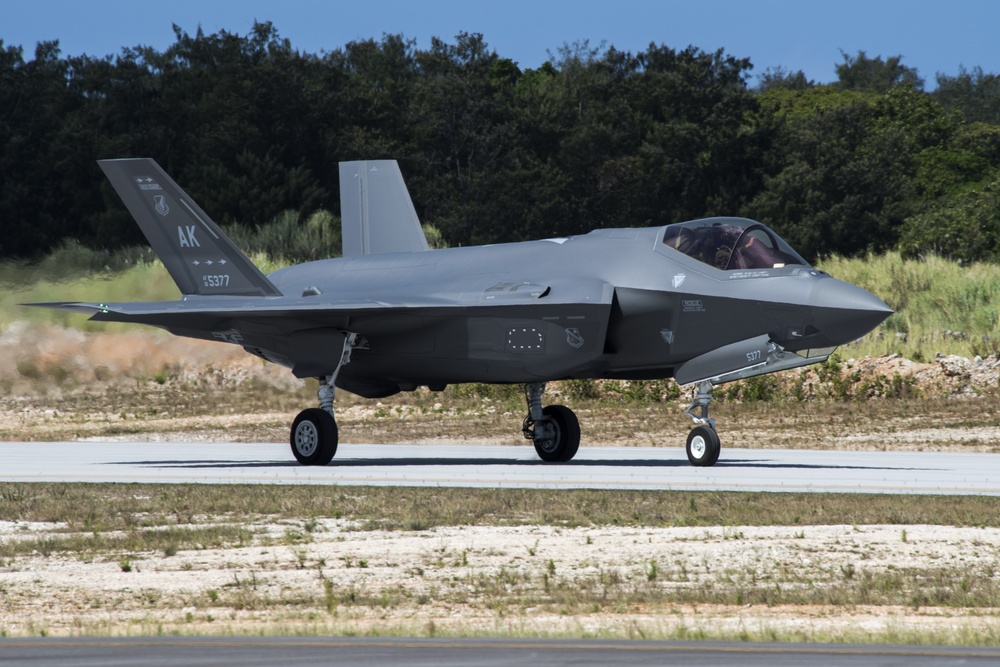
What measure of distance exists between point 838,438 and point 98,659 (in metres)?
19.6

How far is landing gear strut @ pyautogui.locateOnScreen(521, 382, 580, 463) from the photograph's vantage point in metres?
21.3

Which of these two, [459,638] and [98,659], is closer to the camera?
[98,659]

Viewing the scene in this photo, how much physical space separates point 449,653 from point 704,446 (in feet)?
38.7

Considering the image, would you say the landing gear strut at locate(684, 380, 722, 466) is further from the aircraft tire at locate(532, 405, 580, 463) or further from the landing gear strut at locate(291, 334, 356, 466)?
the landing gear strut at locate(291, 334, 356, 466)

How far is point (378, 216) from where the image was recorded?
26047mm

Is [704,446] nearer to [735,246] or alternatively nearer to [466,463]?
[735,246]

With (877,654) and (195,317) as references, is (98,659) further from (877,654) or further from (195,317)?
(195,317)

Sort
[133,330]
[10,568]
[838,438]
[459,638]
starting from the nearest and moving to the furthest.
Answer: [459,638] → [10,568] → [838,438] → [133,330]

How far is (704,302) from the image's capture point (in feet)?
61.7

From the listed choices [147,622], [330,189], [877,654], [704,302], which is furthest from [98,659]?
[330,189]

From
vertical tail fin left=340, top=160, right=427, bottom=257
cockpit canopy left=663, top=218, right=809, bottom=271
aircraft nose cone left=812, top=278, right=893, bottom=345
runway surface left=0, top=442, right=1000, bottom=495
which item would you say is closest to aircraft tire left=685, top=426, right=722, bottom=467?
runway surface left=0, top=442, right=1000, bottom=495

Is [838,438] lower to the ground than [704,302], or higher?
lower

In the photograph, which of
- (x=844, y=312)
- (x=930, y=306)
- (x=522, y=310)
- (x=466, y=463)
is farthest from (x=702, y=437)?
(x=930, y=306)

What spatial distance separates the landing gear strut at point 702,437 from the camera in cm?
1898
